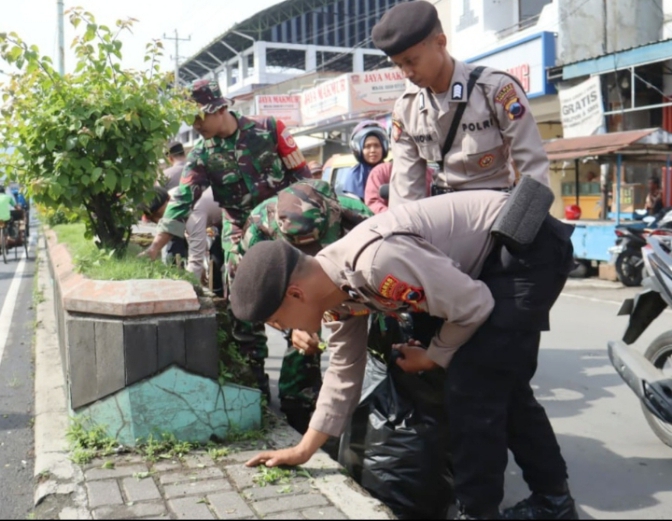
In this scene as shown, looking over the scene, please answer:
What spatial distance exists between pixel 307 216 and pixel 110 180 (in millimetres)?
1638

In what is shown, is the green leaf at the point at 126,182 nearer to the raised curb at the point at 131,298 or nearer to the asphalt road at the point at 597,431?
the raised curb at the point at 131,298

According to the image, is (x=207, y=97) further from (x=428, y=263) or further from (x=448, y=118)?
(x=428, y=263)

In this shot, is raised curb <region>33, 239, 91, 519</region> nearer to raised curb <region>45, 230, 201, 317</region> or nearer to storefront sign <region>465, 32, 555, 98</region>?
raised curb <region>45, 230, 201, 317</region>

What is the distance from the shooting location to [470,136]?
10.5 feet

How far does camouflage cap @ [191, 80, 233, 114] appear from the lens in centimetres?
423

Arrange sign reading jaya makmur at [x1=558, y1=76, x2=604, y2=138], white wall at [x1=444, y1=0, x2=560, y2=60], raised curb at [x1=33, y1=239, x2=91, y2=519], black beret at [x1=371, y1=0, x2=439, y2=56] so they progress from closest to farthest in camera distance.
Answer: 1. raised curb at [x1=33, y1=239, x2=91, y2=519]
2. black beret at [x1=371, y1=0, x2=439, y2=56]
3. sign reading jaya makmur at [x1=558, y1=76, x2=604, y2=138]
4. white wall at [x1=444, y1=0, x2=560, y2=60]

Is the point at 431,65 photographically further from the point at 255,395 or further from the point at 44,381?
the point at 44,381

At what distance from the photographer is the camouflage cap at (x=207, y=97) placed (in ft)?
Result: 13.9

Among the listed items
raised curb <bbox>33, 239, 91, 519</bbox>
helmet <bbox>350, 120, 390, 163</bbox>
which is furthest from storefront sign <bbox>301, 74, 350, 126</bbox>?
raised curb <bbox>33, 239, 91, 519</bbox>

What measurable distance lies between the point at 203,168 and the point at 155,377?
1.61 m

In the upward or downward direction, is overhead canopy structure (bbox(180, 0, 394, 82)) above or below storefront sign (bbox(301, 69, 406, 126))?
above

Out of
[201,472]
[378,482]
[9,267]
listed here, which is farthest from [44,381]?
[9,267]

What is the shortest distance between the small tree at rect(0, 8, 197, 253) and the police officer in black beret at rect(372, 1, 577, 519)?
5.03 feet

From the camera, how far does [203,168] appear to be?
175 inches
